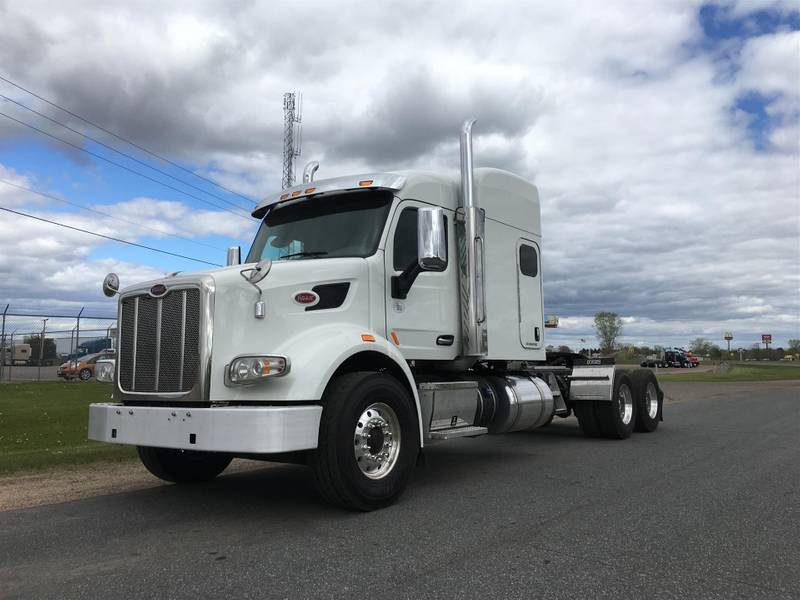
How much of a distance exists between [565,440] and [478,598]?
288 inches

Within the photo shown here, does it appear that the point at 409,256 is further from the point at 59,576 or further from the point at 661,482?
the point at 59,576

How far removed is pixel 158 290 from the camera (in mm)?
5238

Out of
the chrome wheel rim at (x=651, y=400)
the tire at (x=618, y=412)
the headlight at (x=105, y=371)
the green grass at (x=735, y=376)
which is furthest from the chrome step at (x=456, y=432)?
the green grass at (x=735, y=376)

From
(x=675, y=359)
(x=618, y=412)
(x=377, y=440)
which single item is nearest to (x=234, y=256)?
(x=377, y=440)

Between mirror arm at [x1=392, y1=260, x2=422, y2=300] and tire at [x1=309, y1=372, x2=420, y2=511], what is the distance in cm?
95

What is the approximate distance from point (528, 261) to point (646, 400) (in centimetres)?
422

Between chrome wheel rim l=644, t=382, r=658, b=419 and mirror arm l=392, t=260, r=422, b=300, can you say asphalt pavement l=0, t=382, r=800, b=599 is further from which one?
chrome wheel rim l=644, t=382, r=658, b=419

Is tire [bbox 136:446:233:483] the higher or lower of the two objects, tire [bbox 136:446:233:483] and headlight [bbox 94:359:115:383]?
the lower

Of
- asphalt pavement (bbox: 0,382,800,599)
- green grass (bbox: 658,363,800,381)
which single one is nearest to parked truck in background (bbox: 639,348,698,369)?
green grass (bbox: 658,363,800,381)

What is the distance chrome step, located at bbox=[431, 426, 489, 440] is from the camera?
246 inches

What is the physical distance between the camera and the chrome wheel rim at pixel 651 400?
11.1 m

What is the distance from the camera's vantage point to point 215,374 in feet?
16.1

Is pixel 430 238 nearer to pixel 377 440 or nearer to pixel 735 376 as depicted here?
pixel 377 440

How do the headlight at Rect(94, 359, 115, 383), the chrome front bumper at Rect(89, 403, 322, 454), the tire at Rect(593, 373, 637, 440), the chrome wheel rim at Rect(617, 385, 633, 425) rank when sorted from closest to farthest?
the chrome front bumper at Rect(89, 403, 322, 454) < the headlight at Rect(94, 359, 115, 383) < the tire at Rect(593, 373, 637, 440) < the chrome wheel rim at Rect(617, 385, 633, 425)
